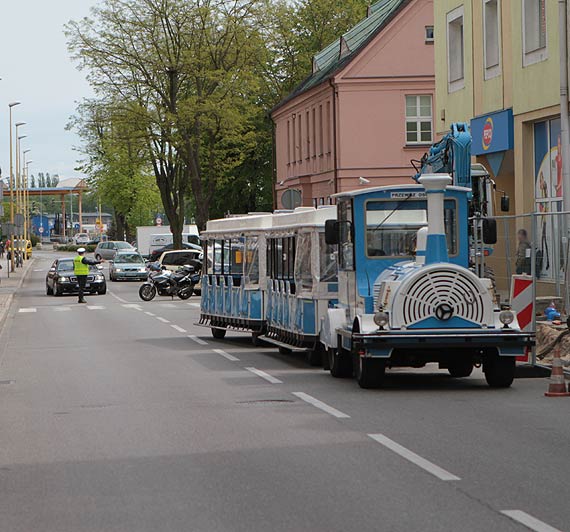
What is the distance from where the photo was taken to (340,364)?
55.7 ft

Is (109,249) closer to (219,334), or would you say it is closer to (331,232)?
(219,334)

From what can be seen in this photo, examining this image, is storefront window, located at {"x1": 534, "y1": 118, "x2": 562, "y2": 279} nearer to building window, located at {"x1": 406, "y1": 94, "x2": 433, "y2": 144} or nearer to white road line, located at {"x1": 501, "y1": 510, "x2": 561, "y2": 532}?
white road line, located at {"x1": 501, "y1": 510, "x2": 561, "y2": 532}

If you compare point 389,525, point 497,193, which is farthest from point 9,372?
point 497,193

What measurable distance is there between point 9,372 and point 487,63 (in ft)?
54.1

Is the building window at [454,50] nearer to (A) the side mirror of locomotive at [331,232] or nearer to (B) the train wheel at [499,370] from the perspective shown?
(A) the side mirror of locomotive at [331,232]

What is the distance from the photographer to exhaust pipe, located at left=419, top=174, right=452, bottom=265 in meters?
15.4

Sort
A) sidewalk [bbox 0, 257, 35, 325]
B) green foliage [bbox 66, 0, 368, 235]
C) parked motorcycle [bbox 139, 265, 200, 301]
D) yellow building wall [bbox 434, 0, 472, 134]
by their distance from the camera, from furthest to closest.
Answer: green foliage [bbox 66, 0, 368, 235], parked motorcycle [bbox 139, 265, 200, 301], sidewalk [bbox 0, 257, 35, 325], yellow building wall [bbox 434, 0, 472, 134]

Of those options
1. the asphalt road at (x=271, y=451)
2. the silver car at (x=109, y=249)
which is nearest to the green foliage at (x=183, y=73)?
the silver car at (x=109, y=249)

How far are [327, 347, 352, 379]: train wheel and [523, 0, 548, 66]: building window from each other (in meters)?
12.7

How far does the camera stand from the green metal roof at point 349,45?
5497cm

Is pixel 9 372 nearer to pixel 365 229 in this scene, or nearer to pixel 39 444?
pixel 365 229

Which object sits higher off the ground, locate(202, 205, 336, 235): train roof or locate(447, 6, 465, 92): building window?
locate(447, 6, 465, 92): building window

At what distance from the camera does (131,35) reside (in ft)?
204

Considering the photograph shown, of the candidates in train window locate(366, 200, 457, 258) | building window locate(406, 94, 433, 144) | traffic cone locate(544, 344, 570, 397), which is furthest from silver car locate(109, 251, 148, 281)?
traffic cone locate(544, 344, 570, 397)
